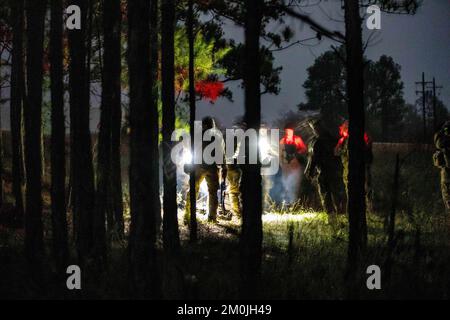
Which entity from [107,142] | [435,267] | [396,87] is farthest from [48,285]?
[396,87]

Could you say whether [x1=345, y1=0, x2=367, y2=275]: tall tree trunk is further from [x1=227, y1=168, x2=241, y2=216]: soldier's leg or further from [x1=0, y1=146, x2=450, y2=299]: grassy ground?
[x1=227, y1=168, x2=241, y2=216]: soldier's leg

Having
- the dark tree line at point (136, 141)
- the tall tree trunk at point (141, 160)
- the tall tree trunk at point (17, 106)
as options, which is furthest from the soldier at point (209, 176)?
the tall tree trunk at point (141, 160)

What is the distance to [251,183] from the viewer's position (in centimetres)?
664

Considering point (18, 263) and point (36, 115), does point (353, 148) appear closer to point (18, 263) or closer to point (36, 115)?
point (36, 115)

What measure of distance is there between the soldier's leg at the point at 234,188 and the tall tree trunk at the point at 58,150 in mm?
5475

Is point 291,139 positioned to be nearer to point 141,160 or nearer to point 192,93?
point 192,93

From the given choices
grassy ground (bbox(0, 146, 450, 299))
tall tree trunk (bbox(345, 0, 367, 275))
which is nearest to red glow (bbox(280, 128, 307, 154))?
grassy ground (bbox(0, 146, 450, 299))

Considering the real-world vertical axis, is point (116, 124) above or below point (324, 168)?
above

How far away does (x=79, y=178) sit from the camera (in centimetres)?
892

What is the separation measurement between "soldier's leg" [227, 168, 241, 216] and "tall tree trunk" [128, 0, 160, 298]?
726 cm

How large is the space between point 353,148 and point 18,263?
625 centimetres

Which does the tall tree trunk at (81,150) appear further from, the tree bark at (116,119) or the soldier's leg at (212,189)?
the soldier's leg at (212,189)

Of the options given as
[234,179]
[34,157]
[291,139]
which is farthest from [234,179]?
[34,157]

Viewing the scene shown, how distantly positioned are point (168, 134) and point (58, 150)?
2.06 meters
